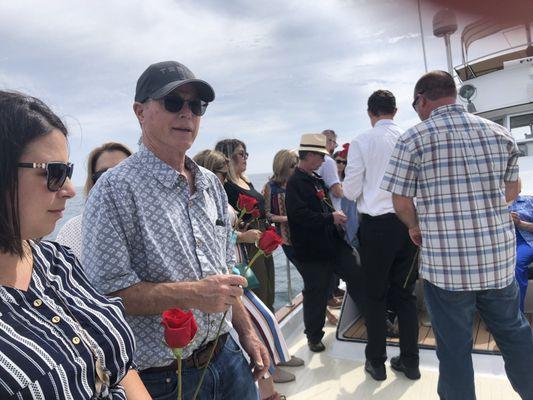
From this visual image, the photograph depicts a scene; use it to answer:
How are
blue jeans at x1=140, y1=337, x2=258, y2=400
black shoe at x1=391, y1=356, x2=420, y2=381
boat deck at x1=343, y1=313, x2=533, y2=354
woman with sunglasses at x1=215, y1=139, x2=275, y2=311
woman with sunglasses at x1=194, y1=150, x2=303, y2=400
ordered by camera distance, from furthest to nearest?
woman with sunglasses at x1=215, y1=139, x2=275, y2=311 → boat deck at x1=343, y1=313, x2=533, y2=354 → black shoe at x1=391, y1=356, x2=420, y2=381 → woman with sunglasses at x1=194, y1=150, x2=303, y2=400 → blue jeans at x1=140, y1=337, x2=258, y2=400

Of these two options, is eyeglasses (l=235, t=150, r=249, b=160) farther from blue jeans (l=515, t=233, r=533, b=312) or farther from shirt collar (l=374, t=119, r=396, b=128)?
blue jeans (l=515, t=233, r=533, b=312)

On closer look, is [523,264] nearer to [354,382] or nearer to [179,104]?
[354,382]

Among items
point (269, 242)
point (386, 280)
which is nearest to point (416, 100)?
point (386, 280)

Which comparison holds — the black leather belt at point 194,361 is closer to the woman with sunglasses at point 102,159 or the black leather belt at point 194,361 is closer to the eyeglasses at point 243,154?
the woman with sunglasses at point 102,159

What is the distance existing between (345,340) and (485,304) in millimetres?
1651

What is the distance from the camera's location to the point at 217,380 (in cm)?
144

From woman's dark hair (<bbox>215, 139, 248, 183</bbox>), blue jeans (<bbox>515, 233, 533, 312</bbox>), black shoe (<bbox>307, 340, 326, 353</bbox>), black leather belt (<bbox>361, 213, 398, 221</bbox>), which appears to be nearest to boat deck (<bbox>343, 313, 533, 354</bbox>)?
black shoe (<bbox>307, 340, 326, 353</bbox>)

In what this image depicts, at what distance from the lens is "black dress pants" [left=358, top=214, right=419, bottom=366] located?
2.74 m

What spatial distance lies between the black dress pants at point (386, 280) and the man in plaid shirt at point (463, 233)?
2.07 feet

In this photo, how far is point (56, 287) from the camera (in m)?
0.97

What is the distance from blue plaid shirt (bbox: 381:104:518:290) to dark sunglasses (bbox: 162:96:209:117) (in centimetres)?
116

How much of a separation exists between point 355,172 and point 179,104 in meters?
1.81

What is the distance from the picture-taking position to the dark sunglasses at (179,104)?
1.38 metres

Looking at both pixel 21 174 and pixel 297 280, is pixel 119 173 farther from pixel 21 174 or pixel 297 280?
pixel 297 280
